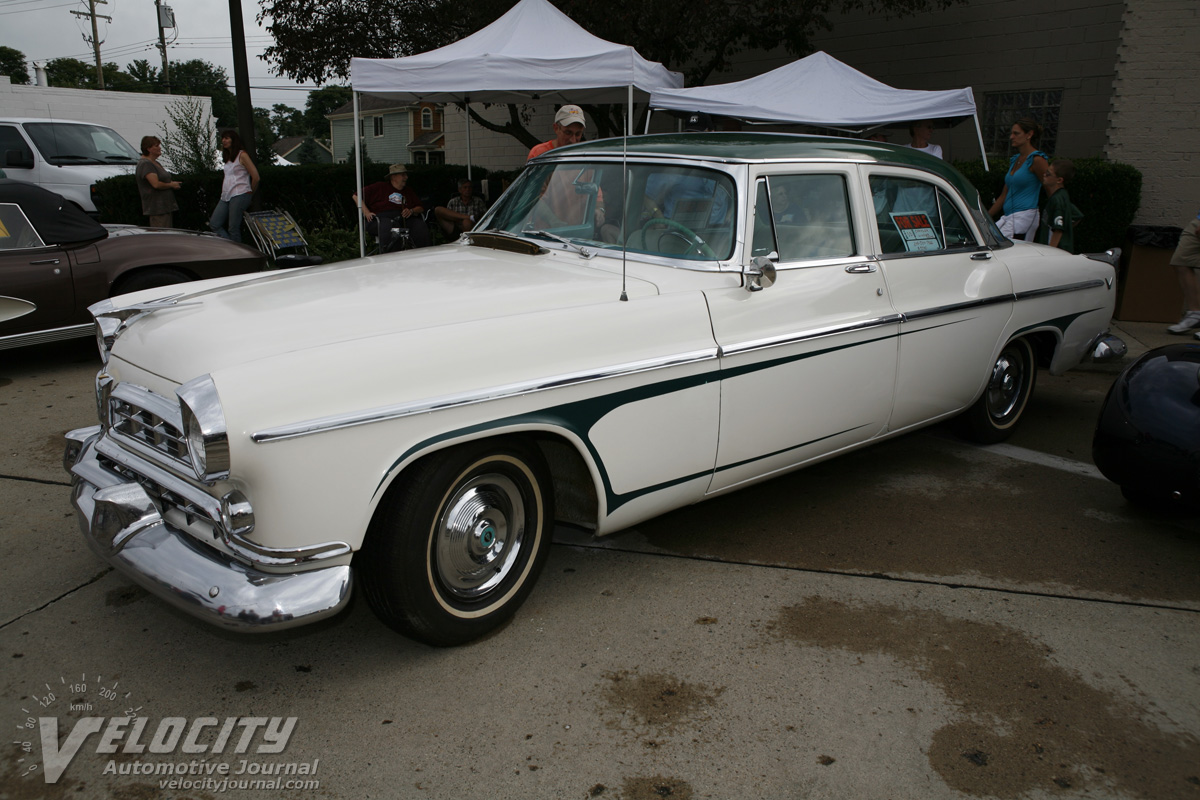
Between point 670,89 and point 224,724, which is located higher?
point 670,89

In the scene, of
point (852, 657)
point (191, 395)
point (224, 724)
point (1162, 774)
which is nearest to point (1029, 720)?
point (1162, 774)

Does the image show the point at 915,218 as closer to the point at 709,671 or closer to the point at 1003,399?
the point at 1003,399

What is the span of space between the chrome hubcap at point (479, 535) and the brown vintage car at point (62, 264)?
4.40 meters

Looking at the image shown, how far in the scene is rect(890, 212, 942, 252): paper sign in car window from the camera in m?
4.17

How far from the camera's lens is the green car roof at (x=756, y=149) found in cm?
367

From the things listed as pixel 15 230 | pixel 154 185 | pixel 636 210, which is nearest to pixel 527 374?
Result: pixel 636 210

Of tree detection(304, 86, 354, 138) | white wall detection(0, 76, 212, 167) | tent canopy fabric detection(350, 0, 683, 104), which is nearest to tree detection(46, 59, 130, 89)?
tree detection(304, 86, 354, 138)

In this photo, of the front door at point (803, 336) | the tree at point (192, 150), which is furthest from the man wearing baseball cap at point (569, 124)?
the tree at point (192, 150)

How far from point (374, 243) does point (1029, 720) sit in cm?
927

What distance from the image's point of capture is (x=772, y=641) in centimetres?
304

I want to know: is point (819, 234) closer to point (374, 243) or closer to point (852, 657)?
point (852, 657)

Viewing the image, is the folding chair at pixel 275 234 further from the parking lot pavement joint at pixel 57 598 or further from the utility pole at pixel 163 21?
the utility pole at pixel 163 21

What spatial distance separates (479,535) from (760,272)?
1.49 m

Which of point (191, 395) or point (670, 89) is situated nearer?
point (191, 395)
